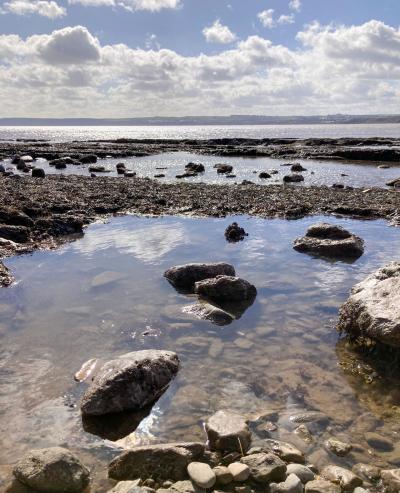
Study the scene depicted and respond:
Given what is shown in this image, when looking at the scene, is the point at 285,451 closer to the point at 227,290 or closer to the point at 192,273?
the point at 227,290

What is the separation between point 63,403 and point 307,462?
314 centimetres

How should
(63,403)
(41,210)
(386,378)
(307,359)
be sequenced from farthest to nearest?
1. (41,210)
2. (307,359)
3. (386,378)
4. (63,403)

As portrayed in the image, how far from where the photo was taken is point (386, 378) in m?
6.79

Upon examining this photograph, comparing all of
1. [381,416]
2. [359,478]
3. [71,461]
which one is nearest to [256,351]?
[381,416]

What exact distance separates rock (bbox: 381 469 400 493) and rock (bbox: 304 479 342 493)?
51 cm

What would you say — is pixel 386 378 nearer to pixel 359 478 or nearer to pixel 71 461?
pixel 359 478

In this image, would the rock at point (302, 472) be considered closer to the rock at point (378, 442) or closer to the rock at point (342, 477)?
the rock at point (342, 477)

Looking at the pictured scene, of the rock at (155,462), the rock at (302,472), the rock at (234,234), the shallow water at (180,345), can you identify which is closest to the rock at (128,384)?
the shallow water at (180,345)

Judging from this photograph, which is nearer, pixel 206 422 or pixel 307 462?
pixel 307 462

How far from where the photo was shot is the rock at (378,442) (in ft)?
17.5

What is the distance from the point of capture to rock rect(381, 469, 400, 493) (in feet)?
15.3

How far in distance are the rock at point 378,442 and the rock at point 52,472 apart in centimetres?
314

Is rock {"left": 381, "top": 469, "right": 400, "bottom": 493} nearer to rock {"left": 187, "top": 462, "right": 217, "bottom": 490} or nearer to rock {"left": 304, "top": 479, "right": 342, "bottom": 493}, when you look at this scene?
rock {"left": 304, "top": 479, "right": 342, "bottom": 493}

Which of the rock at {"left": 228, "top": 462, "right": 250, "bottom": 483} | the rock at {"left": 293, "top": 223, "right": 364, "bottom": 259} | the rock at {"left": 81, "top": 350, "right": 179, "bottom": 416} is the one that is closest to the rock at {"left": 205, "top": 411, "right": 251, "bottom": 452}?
the rock at {"left": 228, "top": 462, "right": 250, "bottom": 483}
